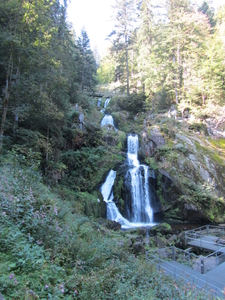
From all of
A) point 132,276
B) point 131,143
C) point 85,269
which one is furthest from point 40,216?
point 131,143

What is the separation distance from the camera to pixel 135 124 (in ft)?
93.4

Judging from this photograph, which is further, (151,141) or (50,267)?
(151,141)

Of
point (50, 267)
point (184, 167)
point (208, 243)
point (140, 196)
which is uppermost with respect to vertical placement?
point (184, 167)

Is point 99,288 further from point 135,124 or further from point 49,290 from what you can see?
point 135,124

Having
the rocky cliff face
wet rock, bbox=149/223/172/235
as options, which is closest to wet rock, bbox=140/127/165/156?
the rocky cliff face

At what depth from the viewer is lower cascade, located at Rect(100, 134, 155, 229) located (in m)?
15.2

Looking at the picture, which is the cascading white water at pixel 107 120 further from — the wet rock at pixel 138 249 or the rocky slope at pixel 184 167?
the wet rock at pixel 138 249

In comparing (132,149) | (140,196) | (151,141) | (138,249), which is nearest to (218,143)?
(151,141)

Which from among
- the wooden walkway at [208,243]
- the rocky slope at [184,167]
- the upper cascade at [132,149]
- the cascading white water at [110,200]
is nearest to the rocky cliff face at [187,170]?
the rocky slope at [184,167]

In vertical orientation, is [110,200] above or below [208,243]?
above

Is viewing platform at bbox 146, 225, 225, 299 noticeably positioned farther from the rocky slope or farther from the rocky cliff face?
the rocky slope

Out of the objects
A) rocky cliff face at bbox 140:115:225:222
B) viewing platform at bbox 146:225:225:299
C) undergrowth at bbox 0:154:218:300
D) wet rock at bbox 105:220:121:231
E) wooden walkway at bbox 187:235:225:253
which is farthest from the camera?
rocky cliff face at bbox 140:115:225:222

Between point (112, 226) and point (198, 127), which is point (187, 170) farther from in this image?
point (112, 226)

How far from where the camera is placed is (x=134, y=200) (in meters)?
16.2
